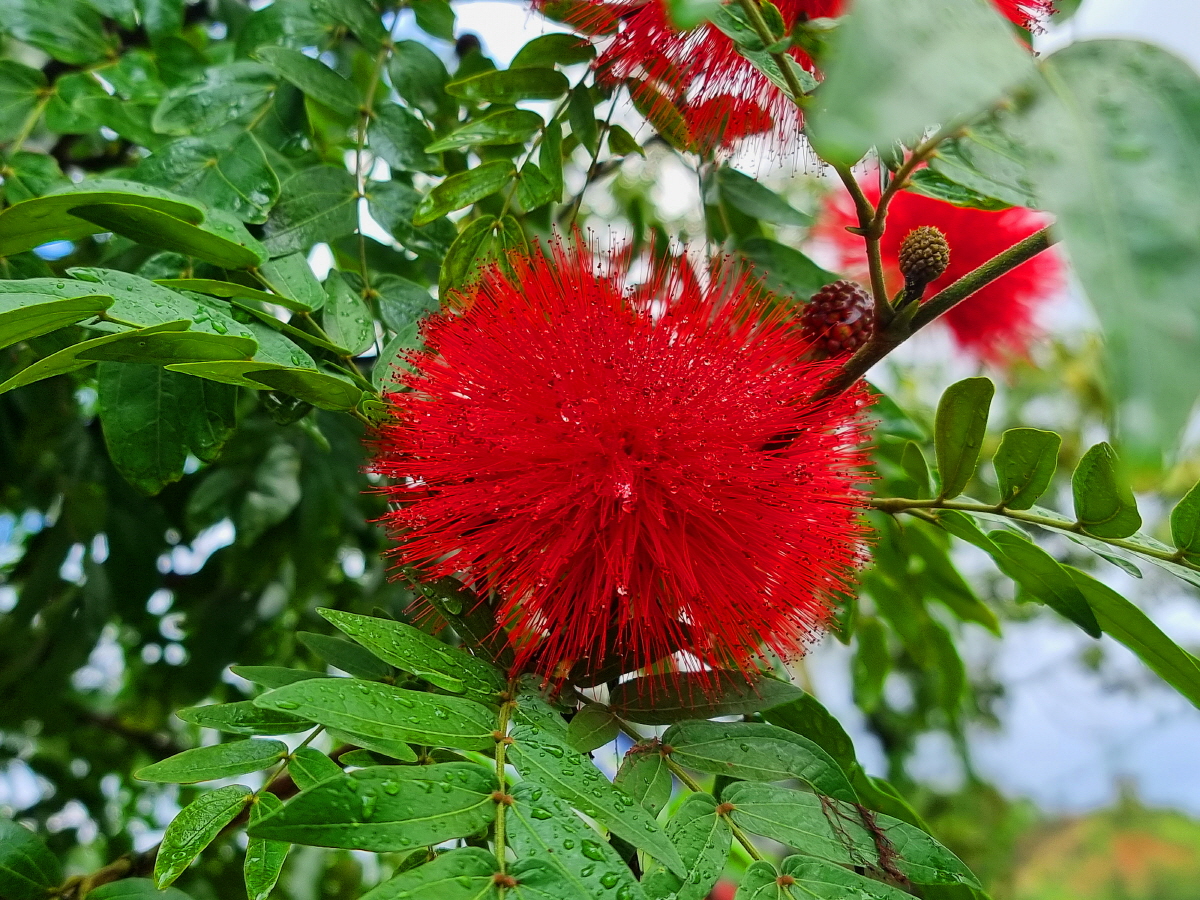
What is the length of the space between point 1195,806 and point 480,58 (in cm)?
438

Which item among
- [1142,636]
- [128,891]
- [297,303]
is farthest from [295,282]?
[1142,636]

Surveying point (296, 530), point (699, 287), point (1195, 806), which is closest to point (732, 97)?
point (699, 287)

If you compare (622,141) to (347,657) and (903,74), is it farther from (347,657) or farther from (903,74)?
(903,74)

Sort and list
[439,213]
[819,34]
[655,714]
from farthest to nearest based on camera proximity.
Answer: [439,213], [655,714], [819,34]

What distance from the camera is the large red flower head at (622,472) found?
0.65 meters

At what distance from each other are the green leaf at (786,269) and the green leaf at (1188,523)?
40cm

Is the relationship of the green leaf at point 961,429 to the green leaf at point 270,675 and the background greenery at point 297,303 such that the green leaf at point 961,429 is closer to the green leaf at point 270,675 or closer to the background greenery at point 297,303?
the background greenery at point 297,303

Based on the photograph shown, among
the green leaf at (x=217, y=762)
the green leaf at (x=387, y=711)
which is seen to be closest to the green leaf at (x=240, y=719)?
the green leaf at (x=217, y=762)

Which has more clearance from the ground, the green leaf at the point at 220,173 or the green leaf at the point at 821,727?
the green leaf at the point at 220,173

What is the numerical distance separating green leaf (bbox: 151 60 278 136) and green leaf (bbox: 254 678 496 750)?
0.62 metres

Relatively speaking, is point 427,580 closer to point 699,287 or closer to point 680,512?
point 680,512

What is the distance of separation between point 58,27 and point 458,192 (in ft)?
1.72

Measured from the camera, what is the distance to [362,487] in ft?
3.65

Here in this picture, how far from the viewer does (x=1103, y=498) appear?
682 mm
